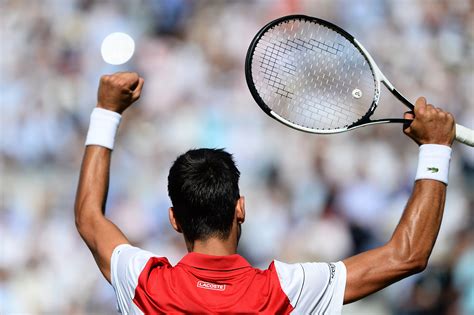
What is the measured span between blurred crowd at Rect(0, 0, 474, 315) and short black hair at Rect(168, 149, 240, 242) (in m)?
3.18

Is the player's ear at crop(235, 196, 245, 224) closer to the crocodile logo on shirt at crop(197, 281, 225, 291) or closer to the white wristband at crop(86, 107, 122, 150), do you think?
the crocodile logo on shirt at crop(197, 281, 225, 291)

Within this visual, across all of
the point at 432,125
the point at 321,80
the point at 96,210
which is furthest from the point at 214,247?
the point at 321,80

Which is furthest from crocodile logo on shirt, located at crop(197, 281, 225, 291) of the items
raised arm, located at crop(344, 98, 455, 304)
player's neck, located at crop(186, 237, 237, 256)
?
raised arm, located at crop(344, 98, 455, 304)

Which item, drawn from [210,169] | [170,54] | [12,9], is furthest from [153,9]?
[210,169]

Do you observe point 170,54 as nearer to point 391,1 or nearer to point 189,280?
point 391,1

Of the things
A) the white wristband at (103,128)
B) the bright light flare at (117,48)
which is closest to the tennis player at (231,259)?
the white wristband at (103,128)

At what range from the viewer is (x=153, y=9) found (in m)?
6.34

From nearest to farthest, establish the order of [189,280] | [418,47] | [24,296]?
[189,280] → [24,296] → [418,47]

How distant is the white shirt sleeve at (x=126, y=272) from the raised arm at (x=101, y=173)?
38 mm

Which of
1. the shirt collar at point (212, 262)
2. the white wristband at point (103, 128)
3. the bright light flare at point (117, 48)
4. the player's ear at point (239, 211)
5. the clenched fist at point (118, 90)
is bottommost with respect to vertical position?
the shirt collar at point (212, 262)

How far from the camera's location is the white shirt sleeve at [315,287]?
2.22 metres

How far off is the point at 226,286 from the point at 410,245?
0.55 metres

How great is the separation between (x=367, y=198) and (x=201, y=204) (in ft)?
11.5

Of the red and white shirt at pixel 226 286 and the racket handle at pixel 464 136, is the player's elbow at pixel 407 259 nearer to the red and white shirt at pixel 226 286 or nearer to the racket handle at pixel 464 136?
the red and white shirt at pixel 226 286
